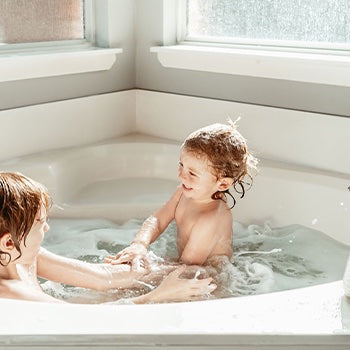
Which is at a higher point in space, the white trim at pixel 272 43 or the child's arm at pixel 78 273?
the white trim at pixel 272 43

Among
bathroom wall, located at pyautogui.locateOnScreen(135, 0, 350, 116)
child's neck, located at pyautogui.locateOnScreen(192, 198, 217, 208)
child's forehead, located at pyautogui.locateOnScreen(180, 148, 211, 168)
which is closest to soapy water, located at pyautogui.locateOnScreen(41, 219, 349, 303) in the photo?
child's neck, located at pyautogui.locateOnScreen(192, 198, 217, 208)

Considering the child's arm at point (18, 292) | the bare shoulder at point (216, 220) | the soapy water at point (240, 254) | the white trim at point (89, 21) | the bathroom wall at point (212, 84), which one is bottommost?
the soapy water at point (240, 254)

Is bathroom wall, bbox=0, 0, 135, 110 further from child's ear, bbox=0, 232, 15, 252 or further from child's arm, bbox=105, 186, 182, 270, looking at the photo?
child's ear, bbox=0, 232, 15, 252

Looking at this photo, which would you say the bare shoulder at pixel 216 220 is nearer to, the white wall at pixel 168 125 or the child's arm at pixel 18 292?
the white wall at pixel 168 125

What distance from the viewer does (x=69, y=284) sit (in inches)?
60.4

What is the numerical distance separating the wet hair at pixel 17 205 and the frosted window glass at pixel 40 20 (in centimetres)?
103

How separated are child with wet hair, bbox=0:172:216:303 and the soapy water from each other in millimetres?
41

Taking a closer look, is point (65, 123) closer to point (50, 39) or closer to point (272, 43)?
point (50, 39)

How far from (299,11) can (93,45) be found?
79 centimetres

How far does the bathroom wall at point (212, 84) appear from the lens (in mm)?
2041

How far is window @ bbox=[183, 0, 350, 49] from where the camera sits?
207cm

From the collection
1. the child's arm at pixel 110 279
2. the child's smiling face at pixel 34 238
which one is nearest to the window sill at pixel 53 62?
the child's arm at pixel 110 279

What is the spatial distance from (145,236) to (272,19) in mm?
928

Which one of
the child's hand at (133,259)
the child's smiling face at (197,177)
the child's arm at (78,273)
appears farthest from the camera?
the child's smiling face at (197,177)
